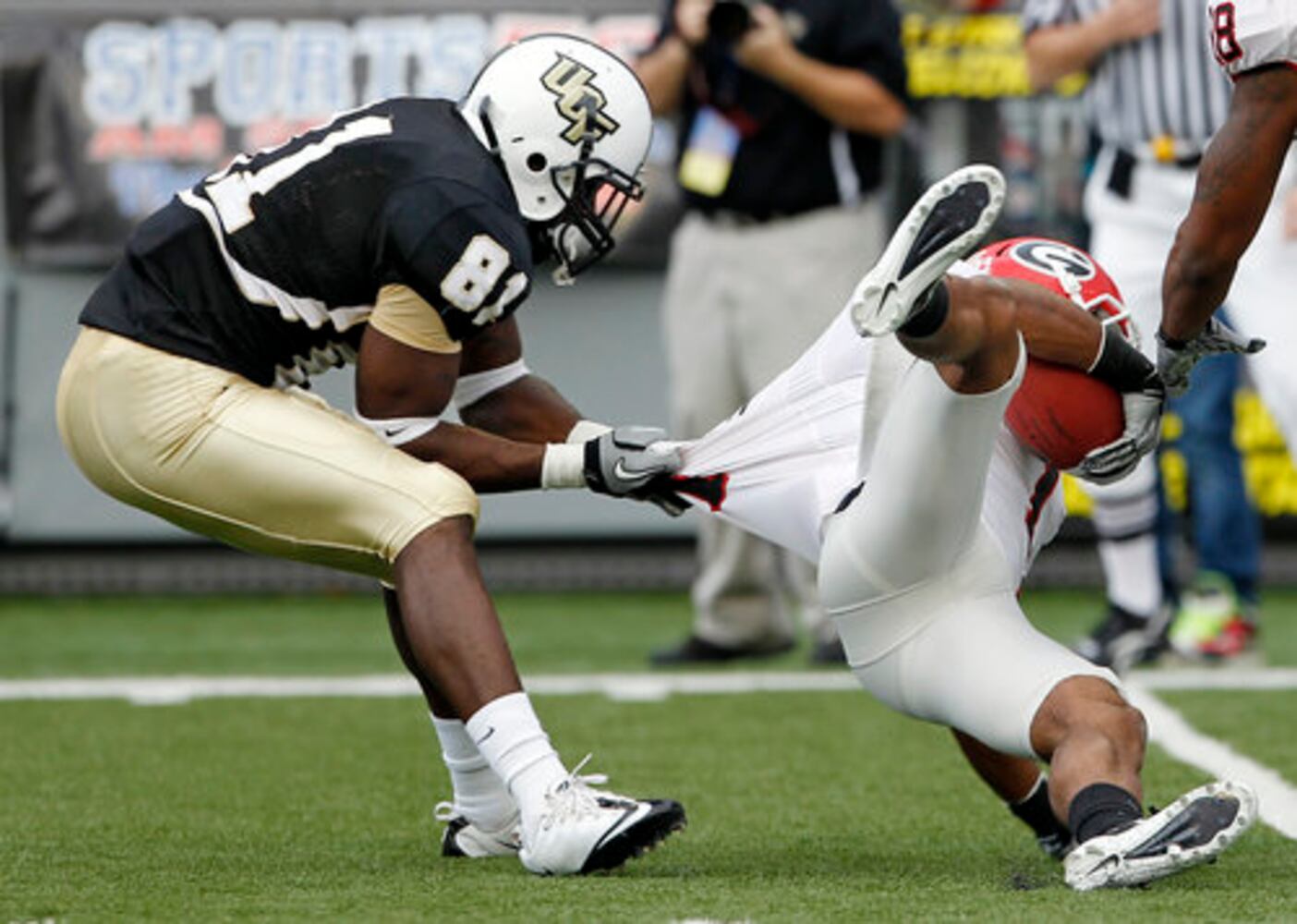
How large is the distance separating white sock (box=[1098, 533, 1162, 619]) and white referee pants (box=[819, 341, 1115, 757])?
2.89 metres

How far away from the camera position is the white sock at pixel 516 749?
3.58 m

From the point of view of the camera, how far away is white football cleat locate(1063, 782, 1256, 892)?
10.7 ft

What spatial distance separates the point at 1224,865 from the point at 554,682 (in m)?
2.75

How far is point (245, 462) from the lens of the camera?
377 centimetres

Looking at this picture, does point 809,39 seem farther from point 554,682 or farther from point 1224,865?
point 1224,865

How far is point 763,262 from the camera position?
271 inches

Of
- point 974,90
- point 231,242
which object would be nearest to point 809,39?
point 974,90

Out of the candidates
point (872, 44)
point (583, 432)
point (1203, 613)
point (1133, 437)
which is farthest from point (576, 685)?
point (1133, 437)

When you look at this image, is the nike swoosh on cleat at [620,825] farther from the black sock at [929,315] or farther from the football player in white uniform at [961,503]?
the black sock at [929,315]

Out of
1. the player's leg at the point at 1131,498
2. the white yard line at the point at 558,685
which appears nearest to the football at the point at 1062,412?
the white yard line at the point at 558,685

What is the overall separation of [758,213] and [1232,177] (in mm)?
2889

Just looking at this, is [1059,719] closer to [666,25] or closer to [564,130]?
[564,130]

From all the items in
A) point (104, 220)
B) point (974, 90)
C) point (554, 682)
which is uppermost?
point (974, 90)

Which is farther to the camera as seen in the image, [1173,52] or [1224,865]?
[1173,52]
